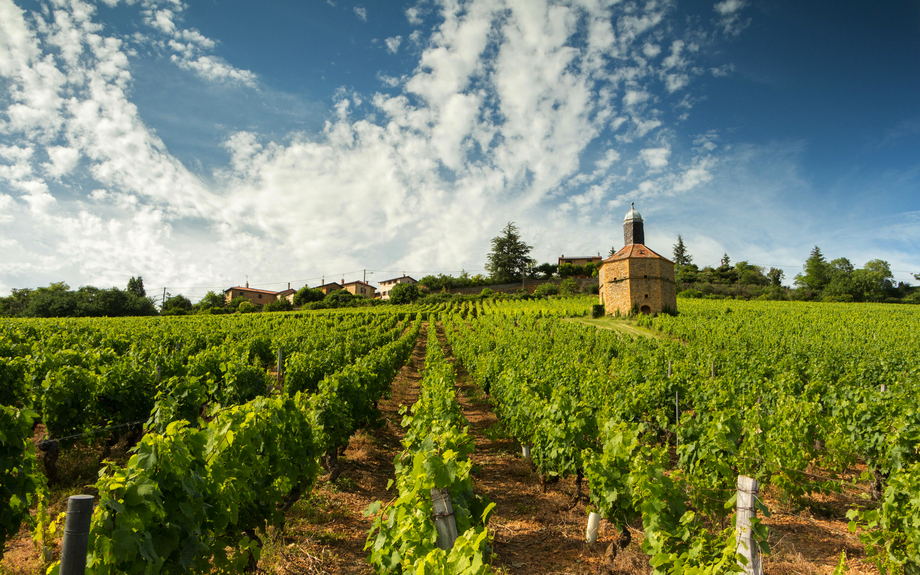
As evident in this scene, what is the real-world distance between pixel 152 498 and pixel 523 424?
5.06 metres

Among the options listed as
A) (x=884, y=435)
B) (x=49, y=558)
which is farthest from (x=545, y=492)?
(x=49, y=558)

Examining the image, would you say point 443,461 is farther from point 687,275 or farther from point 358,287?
point 358,287

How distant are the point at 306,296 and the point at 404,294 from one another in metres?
12.5

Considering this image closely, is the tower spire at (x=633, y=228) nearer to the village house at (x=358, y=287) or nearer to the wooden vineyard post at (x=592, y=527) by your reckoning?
the wooden vineyard post at (x=592, y=527)

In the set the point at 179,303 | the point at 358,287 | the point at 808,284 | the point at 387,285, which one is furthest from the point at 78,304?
the point at 808,284

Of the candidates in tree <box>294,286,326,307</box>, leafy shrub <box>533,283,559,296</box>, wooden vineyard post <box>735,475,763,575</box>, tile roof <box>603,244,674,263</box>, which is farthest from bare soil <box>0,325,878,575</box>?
tree <box>294,286,326,307</box>

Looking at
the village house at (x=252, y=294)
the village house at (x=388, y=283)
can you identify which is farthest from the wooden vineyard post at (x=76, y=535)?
the village house at (x=388, y=283)

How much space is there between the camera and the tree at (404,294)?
178 ft

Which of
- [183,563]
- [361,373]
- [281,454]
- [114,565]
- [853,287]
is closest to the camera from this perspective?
[114,565]

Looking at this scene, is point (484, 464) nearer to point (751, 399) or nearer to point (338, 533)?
point (338, 533)

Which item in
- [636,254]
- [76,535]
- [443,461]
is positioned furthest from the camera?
[636,254]

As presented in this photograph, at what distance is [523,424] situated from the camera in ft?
21.3

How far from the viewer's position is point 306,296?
177 feet

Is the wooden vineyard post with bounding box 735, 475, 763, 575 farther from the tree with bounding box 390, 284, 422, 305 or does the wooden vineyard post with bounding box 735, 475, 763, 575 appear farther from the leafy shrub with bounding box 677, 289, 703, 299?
the leafy shrub with bounding box 677, 289, 703, 299
